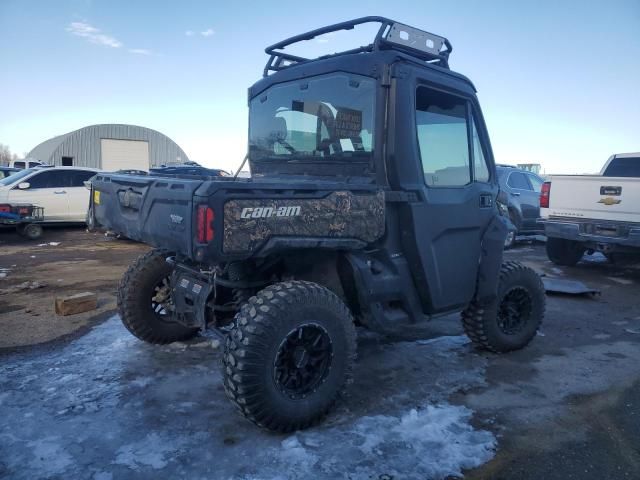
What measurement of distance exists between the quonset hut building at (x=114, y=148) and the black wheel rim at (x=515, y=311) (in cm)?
3465

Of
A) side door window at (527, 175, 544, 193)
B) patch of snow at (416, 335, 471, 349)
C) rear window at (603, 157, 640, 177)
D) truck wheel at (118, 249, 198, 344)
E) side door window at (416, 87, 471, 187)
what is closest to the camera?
side door window at (416, 87, 471, 187)

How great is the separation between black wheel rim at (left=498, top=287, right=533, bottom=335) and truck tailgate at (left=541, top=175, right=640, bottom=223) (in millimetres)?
4061

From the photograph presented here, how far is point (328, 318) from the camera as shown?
3.12m

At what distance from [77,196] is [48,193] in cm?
63

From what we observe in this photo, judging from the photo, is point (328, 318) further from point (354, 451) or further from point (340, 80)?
point (340, 80)

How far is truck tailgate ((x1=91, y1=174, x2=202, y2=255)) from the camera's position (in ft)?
9.20

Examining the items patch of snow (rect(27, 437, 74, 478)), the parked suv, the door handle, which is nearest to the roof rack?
the door handle

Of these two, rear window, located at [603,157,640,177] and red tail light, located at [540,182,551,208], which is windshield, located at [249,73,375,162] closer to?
red tail light, located at [540,182,551,208]

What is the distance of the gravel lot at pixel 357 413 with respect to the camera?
2.79 m

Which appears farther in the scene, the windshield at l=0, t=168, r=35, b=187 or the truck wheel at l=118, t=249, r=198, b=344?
the windshield at l=0, t=168, r=35, b=187

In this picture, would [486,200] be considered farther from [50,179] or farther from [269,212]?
[50,179]

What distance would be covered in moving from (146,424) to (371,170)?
218 centimetres

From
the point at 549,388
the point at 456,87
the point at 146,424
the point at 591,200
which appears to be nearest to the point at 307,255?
the point at 146,424

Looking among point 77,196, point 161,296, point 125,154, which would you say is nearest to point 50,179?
point 77,196
